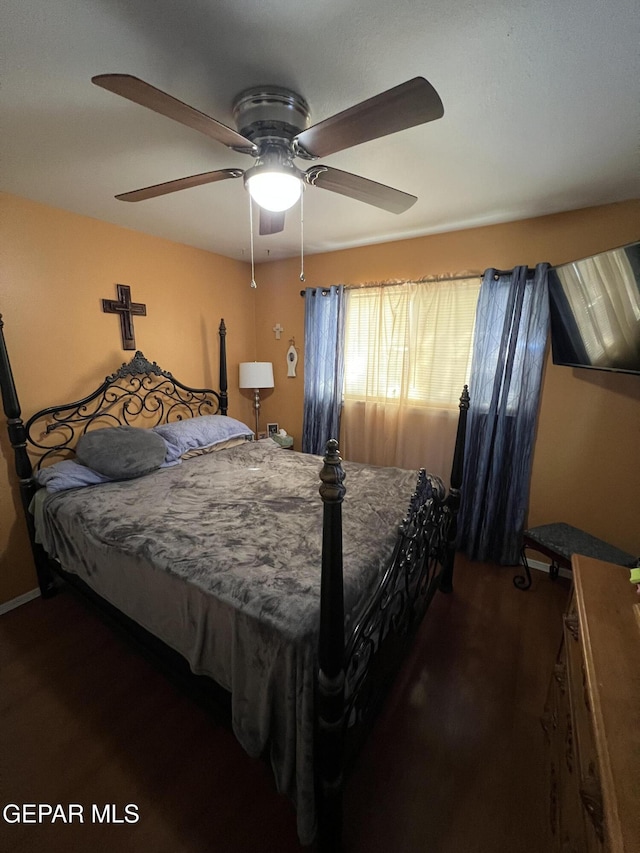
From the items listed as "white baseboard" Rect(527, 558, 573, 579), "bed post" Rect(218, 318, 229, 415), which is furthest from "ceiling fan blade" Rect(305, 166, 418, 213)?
"white baseboard" Rect(527, 558, 573, 579)

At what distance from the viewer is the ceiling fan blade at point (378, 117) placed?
885mm

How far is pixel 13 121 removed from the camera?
1366 millimetres

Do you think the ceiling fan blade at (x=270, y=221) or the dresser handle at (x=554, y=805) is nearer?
the dresser handle at (x=554, y=805)

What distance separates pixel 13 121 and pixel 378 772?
2.99 m

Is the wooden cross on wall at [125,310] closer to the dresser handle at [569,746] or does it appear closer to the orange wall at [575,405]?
the orange wall at [575,405]

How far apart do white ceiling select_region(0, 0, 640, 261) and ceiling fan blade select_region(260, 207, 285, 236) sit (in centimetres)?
30

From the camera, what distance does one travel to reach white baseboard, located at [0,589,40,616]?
2203mm

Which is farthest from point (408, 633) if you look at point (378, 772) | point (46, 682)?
point (46, 682)

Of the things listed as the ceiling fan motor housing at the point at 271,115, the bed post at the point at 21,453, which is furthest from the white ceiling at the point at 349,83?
the bed post at the point at 21,453

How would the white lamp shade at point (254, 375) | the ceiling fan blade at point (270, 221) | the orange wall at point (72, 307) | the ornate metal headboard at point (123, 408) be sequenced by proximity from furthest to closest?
1. the white lamp shade at point (254, 375)
2. the ornate metal headboard at point (123, 408)
3. the orange wall at point (72, 307)
4. the ceiling fan blade at point (270, 221)

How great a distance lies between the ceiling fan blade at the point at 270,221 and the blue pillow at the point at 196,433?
5.60 feet

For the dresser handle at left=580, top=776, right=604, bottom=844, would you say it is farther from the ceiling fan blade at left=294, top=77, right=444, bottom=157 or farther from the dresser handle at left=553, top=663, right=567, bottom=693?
the ceiling fan blade at left=294, top=77, right=444, bottom=157

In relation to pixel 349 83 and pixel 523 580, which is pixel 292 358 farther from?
pixel 523 580

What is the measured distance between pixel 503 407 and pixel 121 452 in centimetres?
272
